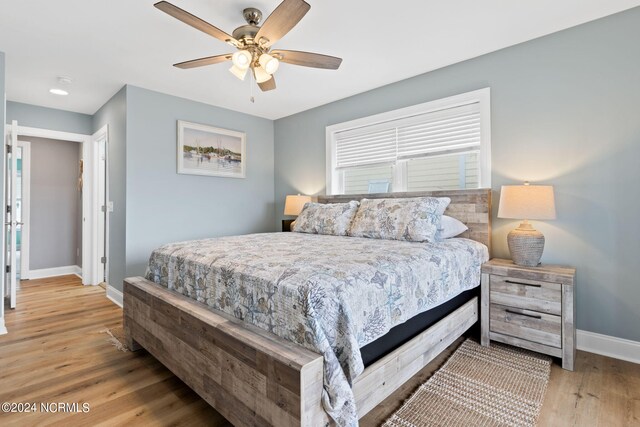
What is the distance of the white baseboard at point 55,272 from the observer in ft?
15.8

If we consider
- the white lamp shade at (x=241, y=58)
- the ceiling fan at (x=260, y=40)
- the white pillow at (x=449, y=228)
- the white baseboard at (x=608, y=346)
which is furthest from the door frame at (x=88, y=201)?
the white baseboard at (x=608, y=346)

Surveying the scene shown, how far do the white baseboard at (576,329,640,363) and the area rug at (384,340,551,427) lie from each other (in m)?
0.40

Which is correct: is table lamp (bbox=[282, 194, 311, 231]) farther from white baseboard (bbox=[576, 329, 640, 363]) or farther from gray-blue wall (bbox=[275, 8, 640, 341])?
white baseboard (bbox=[576, 329, 640, 363])

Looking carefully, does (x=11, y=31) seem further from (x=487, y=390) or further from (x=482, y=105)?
(x=487, y=390)

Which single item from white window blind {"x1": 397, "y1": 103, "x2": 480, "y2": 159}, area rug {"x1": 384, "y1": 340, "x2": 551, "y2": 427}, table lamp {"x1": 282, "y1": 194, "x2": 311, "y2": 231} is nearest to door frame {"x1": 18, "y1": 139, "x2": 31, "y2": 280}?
table lamp {"x1": 282, "y1": 194, "x2": 311, "y2": 231}

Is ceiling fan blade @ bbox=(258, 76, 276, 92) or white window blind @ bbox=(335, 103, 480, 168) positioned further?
white window blind @ bbox=(335, 103, 480, 168)

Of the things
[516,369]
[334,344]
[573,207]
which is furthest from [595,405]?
[334,344]

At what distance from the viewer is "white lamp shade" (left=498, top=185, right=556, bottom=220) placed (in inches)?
88.4

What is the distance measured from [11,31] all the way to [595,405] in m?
4.68

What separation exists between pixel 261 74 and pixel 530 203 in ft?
7.32

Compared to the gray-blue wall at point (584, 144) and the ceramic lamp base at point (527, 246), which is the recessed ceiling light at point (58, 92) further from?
the ceramic lamp base at point (527, 246)

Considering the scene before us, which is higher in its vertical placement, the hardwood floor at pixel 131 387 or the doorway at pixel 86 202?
the doorway at pixel 86 202

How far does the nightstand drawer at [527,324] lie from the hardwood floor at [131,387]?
A: 21 cm

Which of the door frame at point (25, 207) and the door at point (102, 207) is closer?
the door at point (102, 207)
